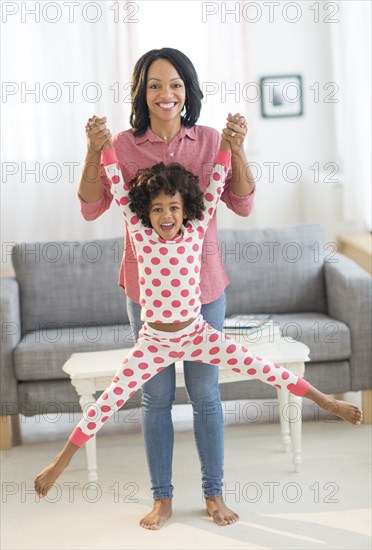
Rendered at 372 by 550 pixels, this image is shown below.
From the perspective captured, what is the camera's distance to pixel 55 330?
4.02 m

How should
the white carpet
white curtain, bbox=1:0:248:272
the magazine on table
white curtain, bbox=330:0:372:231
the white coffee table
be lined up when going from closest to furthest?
the white carpet, the white coffee table, the magazine on table, white curtain, bbox=330:0:372:231, white curtain, bbox=1:0:248:272

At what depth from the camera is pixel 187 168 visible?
2793 millimetres

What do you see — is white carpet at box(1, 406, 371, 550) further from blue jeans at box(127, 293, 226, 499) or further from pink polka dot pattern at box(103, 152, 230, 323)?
pink polka dot pattern at box(103, 152, 230, 323)

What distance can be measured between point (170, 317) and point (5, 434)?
4.39 feet

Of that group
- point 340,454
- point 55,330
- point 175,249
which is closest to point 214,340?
point 175,249

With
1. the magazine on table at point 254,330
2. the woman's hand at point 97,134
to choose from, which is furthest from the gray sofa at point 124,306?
the woman's hand at point 97,134

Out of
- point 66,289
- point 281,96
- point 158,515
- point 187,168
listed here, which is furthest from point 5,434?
point 281,96

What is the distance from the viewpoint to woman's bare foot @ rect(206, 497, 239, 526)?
117 inches

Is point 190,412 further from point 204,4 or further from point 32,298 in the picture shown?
point 204,4

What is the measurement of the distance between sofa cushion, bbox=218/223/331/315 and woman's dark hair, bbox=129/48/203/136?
1.43 m

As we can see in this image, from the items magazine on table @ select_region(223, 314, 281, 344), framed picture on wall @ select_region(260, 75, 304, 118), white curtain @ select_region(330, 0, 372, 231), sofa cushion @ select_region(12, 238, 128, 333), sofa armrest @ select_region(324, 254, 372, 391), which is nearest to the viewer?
magazine on table @ select_region(223, 314, 281, 344)

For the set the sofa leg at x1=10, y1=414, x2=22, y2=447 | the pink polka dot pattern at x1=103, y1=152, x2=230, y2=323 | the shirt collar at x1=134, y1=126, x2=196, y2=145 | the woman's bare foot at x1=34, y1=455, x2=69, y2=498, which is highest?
the shirt collar at x1=134, y1=126, x2=196, y2=145

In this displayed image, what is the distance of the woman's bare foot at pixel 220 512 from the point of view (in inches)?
117

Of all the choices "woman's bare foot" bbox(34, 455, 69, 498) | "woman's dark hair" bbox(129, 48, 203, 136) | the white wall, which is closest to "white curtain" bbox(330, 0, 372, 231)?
the white wall
